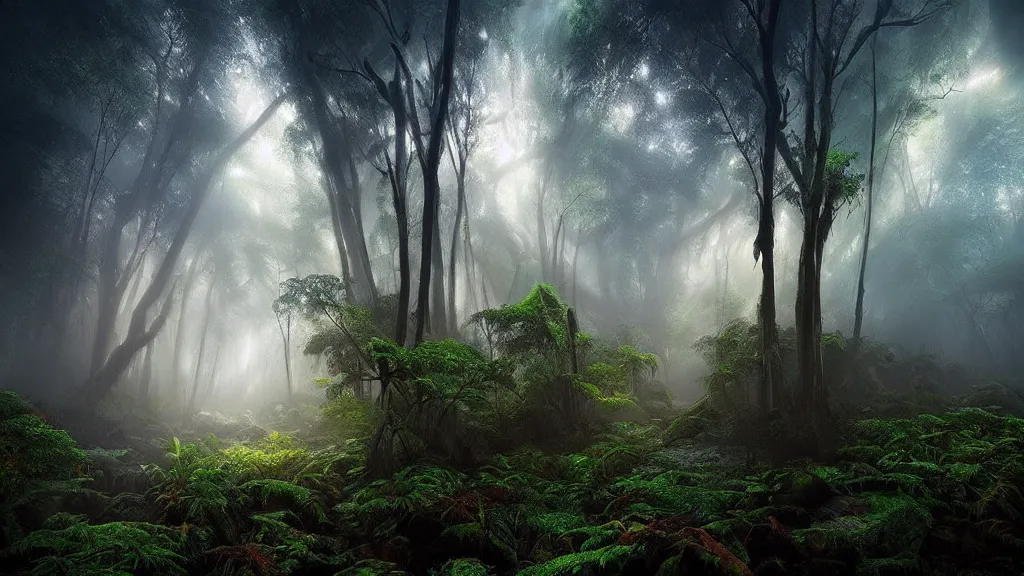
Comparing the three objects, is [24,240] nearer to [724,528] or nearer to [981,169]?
[724,528]

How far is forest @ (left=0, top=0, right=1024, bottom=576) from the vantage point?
342 centimetres

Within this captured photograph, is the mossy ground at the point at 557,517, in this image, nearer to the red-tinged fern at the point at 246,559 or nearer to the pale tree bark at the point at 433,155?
the red-tinged fern at the point at 246,559

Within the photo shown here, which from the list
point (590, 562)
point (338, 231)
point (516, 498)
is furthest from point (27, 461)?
point (338, 231)

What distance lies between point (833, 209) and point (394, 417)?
851cm

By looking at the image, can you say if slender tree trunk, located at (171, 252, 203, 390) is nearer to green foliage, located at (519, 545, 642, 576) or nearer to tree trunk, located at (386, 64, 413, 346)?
tree trunk, located at (386, 64, 413, 346)

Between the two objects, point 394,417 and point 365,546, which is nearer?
point 365,546

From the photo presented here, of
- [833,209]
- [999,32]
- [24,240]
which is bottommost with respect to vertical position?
[833,209]

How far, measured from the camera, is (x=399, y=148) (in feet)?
32.3

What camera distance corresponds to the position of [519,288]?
27.1 meters

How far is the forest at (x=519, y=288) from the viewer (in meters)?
3.42

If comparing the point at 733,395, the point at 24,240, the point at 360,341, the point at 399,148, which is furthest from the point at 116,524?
the point at 24,240

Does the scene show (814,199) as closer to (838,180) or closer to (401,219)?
(838,180)

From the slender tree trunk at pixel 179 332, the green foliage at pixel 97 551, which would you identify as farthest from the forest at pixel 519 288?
the slender tree trunk at pixel 179 332

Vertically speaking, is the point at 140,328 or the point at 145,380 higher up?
the point at 140,328
